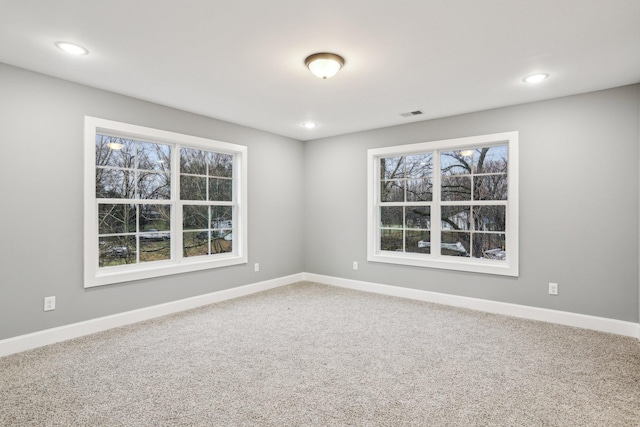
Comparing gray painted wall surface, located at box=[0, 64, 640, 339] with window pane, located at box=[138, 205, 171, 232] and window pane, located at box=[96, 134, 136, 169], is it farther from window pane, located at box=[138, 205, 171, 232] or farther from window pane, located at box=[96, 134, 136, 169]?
window pane, located at box=[138, 205, 171, 232]

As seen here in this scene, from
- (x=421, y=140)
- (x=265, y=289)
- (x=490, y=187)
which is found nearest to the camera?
(x=490, y=187)

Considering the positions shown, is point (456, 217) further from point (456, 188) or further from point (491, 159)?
point (491, 159)

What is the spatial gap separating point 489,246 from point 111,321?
4325 mm

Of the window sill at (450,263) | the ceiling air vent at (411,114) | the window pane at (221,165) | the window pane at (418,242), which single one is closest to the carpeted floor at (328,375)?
the window sill at (450,263)

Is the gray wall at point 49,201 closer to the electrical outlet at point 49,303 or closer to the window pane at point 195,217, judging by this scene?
the electrical outlet at point 49,303

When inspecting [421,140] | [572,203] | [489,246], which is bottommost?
[489,246]

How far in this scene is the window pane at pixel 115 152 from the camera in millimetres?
3475

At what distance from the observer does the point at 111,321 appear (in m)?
3.42

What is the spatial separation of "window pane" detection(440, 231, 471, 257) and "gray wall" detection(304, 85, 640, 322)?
30 centimetres

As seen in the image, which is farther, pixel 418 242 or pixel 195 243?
pixel 418 242

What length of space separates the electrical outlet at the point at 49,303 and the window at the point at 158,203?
29cm

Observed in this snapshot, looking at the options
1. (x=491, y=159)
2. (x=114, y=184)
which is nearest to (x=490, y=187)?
(x=491, y=159)

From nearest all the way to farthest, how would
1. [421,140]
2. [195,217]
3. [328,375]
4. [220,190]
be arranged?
[328,375] → [195,217] → [421,140] → [220,190]

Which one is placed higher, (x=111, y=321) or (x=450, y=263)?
(x=450, y=263)
